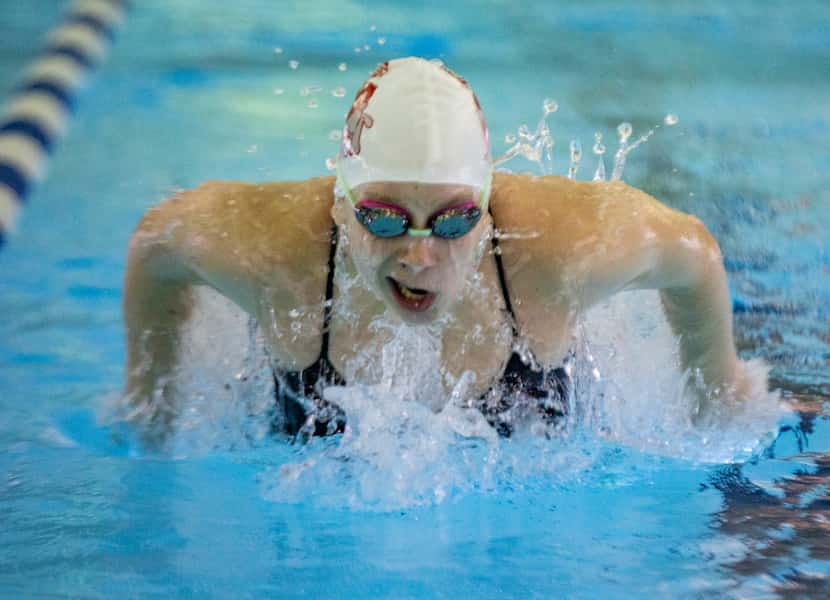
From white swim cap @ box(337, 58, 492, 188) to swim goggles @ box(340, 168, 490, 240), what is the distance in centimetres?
7

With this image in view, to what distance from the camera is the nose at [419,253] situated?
222 centimetres

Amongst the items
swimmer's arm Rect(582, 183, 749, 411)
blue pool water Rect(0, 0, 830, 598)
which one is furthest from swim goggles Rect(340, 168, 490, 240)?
blue pool water Rect(0, 0, 830, 598)

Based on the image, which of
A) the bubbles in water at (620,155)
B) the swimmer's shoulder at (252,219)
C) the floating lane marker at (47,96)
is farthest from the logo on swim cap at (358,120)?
the floating lane marker at (47,96)

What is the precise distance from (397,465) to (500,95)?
10.8 feet

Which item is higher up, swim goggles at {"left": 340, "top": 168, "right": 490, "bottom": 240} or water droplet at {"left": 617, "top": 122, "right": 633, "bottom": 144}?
water droplet at {"left": 617, "top": 122, "right": 633, "bottom": 144}

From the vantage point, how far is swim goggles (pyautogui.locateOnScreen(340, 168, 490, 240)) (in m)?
2.21

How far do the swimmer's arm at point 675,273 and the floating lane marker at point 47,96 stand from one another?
2636 mm

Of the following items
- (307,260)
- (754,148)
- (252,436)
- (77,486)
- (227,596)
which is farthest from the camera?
(754,148)

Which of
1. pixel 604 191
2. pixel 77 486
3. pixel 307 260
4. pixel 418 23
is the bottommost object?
pixel 77 486

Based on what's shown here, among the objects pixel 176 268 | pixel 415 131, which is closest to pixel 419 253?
pixel 415 131

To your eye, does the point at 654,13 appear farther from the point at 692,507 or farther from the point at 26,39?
the point at 692,507

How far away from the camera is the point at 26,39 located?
5.64m

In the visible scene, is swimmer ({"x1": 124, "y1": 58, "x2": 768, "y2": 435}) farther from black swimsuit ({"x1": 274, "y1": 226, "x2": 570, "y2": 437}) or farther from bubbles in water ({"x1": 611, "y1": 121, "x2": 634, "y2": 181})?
bubbles in water ({"x1": 611, "y1": 121, "x2": 634, "y2": 181})

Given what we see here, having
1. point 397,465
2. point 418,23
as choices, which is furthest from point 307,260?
point 418,23
